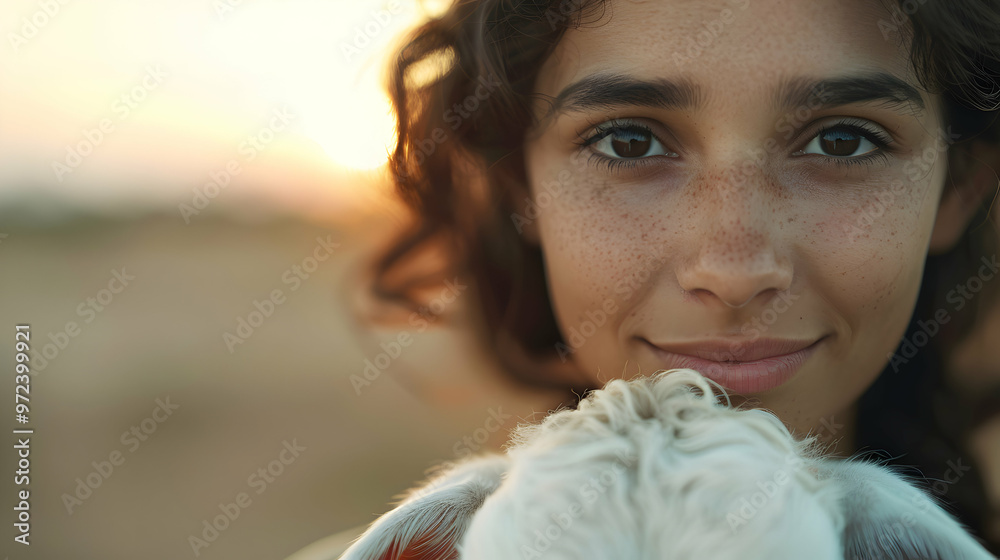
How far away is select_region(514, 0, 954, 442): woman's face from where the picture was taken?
3.92 feet

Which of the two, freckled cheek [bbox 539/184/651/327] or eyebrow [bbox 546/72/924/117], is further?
freckled cheek [bbox 539/184/651/327]

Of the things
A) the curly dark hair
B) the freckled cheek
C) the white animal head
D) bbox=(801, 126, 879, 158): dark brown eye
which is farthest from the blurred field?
the white animal head

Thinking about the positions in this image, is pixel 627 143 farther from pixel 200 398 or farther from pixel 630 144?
pixel 200 398

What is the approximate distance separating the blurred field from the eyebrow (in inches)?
77.6

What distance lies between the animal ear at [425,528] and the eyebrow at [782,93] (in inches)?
32.9

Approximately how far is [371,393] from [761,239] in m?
7.16

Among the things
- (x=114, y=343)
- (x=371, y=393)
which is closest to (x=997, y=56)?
(x=371, y=393)

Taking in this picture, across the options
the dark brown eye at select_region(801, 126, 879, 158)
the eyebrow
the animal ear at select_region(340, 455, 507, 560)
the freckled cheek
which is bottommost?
the animal ear at select_region(340, 455, 507, 560)

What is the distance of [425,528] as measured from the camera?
0.97 m

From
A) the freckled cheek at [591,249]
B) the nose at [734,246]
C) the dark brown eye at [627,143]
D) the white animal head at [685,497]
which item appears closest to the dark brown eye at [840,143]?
the nose at [734,246]

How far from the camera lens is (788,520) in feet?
2.24

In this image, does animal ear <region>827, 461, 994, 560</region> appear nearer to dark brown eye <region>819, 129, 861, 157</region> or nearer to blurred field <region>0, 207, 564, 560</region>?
dark brown eye <region>819, 129, 861, 157</region>

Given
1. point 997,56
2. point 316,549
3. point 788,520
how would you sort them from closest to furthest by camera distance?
point 788,520 < point 997,56 < point 316,549

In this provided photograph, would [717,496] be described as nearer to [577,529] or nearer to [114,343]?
[577,529]
